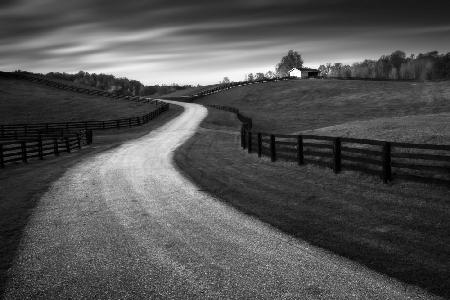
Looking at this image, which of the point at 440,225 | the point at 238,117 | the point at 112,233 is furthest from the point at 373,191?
the point at 238,117

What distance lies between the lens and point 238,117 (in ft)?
165

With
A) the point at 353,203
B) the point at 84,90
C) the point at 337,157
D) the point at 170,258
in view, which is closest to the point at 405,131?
the point at 337,157

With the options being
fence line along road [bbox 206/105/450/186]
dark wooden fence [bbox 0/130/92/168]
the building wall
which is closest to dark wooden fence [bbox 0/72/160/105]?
dark wooden fence [bbox 0/130/92/168]

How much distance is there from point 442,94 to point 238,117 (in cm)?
3983

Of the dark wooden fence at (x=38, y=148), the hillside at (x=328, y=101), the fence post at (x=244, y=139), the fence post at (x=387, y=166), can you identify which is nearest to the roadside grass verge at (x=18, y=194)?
the dark wooden fence at (x=38, y=148)

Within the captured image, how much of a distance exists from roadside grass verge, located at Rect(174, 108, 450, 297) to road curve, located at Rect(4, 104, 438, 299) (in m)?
0.51

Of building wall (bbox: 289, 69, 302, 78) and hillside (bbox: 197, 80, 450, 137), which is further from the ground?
building wall (bbox: 289, 69, 302, 78)

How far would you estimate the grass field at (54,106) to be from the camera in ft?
194

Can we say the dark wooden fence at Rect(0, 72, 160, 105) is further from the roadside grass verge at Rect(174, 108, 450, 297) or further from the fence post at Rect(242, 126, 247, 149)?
the roadside grass verge at Rect(174, 108, 450, 297)

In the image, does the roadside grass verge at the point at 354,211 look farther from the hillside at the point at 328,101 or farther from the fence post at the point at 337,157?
the hillside at the point at 328,101

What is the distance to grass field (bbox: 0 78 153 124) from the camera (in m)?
59.0

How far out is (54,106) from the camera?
6838 cm

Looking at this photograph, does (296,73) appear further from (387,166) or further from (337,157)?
(387,166)

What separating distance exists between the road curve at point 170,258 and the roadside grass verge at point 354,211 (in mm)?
512
